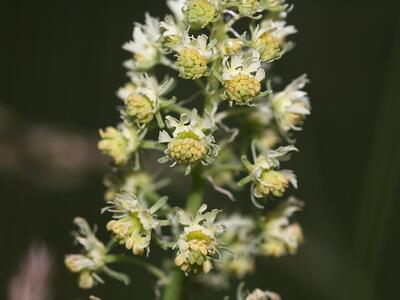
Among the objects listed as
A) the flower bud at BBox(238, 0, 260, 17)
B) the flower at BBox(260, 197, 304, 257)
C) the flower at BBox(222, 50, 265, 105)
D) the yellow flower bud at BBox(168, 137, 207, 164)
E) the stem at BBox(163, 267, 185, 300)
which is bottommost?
the stem at BBox(163, 267, 185, 300)

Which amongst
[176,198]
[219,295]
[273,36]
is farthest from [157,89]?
[176,198]

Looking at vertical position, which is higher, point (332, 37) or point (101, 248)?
point (332, 37)

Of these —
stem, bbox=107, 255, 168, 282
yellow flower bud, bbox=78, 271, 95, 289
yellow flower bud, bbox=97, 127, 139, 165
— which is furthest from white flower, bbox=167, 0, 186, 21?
yellow flower bud, bbox=78, 271, 95, 289

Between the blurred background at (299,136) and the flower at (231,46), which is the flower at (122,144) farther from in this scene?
the blurred background at (299,136)

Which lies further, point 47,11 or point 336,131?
point 47,11

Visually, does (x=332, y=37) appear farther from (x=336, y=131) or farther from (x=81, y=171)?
(x=81, y=171)

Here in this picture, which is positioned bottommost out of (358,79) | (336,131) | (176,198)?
(176,198)

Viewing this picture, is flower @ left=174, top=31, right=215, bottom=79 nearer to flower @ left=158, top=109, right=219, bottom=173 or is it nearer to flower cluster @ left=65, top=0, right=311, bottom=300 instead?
flower cluster @ left=65, top=0, right=311, bottom=300
